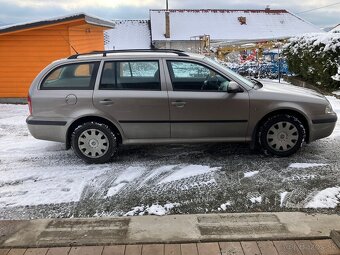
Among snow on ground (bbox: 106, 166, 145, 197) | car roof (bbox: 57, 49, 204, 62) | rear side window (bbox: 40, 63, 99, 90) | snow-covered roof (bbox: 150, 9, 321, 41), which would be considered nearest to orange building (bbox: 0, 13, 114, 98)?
car roof (bbox: 57, 49, 204, 62)

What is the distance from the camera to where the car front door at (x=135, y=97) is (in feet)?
17.4

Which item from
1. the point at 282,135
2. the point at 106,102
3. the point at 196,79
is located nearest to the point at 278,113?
the point at 282,135

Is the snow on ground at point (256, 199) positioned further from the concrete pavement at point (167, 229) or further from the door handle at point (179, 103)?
the door handle at point (179, 103)

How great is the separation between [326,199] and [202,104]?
2.07 meters

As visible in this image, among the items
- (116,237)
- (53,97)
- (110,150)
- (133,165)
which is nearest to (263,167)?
(133,165)

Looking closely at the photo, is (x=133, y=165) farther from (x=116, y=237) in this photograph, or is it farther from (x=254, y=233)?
(x=254, y=233)

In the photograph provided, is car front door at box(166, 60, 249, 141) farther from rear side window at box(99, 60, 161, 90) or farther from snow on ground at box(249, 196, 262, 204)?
snow on ground at box(249, 196, 262, 204)

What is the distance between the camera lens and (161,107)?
5.30 m

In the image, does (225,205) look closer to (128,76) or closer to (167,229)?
Answer: (167,229)

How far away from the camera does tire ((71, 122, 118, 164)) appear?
537cm

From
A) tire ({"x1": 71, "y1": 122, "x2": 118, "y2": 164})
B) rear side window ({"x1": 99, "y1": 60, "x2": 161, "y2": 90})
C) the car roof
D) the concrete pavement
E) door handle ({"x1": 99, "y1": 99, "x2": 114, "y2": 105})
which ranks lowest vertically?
the concrete pavement

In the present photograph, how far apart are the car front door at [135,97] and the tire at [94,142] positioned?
0.23 m

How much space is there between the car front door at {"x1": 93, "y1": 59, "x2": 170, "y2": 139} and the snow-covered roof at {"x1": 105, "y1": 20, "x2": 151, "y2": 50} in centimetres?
3013

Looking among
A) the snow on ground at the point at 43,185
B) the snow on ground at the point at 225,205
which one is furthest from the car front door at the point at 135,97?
the snow on ground at the point at 225,205
